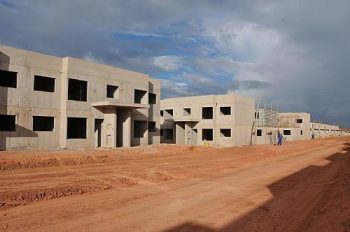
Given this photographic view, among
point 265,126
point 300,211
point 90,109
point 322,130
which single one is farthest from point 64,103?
point 322,130

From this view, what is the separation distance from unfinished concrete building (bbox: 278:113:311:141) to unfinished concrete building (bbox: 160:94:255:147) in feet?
98.2

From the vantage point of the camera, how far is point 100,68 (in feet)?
111

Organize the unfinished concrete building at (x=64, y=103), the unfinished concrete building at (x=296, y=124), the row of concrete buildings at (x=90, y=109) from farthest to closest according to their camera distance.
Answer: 1. the unfinished concrete building at (x=296, y=124)
2. the row of concrete buildings at (x=90, y=109)
3. the unfinished concrete building at (x=64, y=103)

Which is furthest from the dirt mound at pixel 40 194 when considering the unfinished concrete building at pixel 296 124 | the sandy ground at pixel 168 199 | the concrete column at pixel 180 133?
the unfinished concrete building at pixel 296 124

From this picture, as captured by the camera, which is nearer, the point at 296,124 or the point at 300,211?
the point at 300,211

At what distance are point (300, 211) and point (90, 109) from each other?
81.7ft

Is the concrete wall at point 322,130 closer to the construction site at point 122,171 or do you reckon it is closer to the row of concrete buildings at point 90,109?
the row of concrete buildings at point 90,109

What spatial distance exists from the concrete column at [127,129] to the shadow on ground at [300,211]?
68.1 feet

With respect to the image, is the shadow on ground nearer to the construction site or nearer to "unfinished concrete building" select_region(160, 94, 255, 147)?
the construction site

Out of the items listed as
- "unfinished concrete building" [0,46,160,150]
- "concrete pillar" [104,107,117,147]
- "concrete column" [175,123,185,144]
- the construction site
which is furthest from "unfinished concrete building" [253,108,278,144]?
"concrete pillar" [104,107,117,147]

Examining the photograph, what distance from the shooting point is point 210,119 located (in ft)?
159

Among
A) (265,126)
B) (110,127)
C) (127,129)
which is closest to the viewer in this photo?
(110,127)

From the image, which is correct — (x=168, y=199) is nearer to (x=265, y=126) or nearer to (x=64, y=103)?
(x=64, y=103)

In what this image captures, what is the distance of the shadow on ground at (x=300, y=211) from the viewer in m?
8.54
